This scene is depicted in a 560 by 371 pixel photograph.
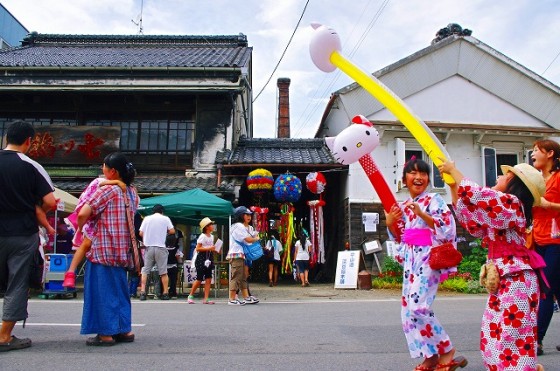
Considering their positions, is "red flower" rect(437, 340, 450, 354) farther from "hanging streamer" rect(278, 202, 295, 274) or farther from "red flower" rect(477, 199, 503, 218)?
"hanging streamer" rect(278, 202, 295, 274)

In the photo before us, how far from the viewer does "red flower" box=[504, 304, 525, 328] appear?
3088 mm

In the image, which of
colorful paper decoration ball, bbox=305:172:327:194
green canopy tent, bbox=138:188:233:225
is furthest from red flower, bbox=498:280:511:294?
colorful paper decoration ball, bbox=305:172:327:194

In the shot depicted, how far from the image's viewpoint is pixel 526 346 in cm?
306

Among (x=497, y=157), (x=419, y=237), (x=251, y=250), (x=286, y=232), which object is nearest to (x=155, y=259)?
(x=251, y=250)

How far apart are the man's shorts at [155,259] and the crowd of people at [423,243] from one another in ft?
16.9

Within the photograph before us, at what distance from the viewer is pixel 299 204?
18109 mm

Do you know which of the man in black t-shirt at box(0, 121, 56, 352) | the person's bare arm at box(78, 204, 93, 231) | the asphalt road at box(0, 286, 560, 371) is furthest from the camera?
the person's bare arm at box(78, 204, 93, 231)

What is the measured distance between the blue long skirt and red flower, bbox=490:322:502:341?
3392mm

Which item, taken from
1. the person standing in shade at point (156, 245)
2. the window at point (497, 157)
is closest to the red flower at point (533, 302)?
the person standing in shade at point (156, 245)

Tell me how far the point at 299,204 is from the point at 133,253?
43.6 ft

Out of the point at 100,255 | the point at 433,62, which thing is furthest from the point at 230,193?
the point at 100,255

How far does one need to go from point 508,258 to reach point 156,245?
8.02 m

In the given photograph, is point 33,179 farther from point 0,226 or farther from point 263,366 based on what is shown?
point 263,366

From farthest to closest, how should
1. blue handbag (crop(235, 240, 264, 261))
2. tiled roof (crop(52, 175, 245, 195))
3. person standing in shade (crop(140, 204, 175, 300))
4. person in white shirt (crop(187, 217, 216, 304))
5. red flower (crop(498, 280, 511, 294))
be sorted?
tiled roof (crop(52, 175, 245, 195)) → person standing in shade (crop(140, 204, 175, 300)) → person in white shirt (crop(187, 217, 216, 304)) → blue handbag (crop(235, 240, 264, 261)) → red flower (crop(498, 280, 511, 294))
